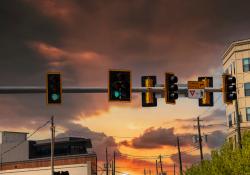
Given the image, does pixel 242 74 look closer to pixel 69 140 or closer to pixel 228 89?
pixel 69 140

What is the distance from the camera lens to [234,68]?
83250 millimetres

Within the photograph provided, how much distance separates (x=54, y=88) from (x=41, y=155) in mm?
83821

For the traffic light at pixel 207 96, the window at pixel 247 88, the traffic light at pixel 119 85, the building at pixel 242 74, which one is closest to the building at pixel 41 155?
the building at pixel 242 74

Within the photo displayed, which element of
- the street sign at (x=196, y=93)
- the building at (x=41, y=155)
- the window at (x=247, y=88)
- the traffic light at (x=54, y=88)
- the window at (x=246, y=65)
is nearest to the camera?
the traffic light at (x=54, y=88)

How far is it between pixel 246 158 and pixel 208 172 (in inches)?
389

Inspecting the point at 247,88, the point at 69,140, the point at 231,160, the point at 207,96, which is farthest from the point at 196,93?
the point at 69,140

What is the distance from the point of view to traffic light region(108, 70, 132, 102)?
22.9m

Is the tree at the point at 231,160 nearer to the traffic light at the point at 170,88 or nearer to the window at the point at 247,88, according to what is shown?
the traffic light at the point at 170,88

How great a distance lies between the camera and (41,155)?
10394cm

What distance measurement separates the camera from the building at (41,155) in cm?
9438

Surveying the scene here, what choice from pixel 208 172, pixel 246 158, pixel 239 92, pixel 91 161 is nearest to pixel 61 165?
pixel 91 161

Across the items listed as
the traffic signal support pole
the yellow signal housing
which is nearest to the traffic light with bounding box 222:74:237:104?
the traffic signal support pole

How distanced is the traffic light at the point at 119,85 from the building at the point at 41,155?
233 ft

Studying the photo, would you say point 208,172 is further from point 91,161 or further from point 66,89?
point 91,161
